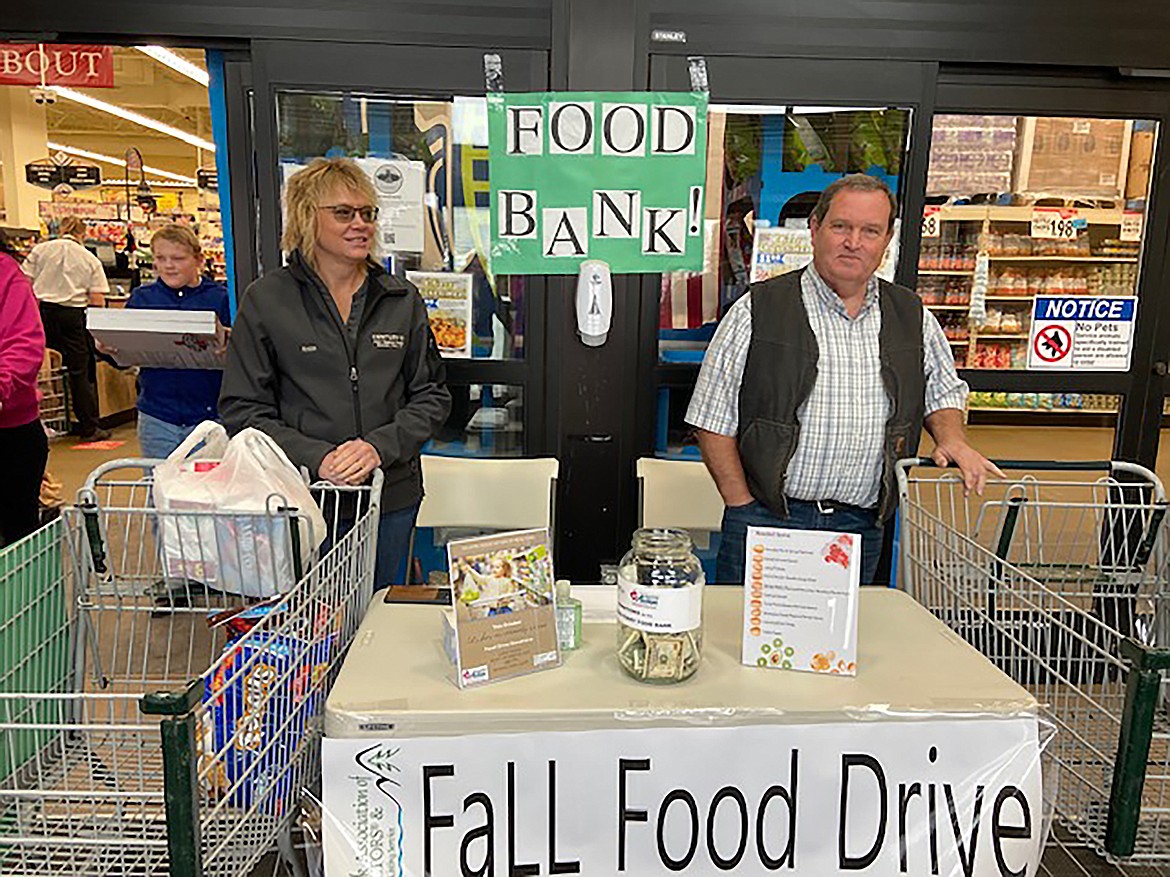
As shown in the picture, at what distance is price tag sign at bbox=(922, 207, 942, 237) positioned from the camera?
3.83 m

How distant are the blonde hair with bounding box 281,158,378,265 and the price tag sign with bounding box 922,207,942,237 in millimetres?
2278

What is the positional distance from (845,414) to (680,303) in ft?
4.20

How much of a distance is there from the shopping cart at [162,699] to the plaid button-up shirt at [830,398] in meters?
0.95

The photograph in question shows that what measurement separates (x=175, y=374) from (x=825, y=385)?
283cm

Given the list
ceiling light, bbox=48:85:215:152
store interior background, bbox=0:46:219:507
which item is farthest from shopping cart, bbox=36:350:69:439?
ceiling light, bbox=48:85:215:152

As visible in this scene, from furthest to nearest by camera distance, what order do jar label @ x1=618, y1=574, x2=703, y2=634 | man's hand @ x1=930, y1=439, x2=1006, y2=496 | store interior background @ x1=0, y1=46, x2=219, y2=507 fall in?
store interior background @ x1=0, y1=46, x2=219, y2=507
man's hand @ x1=930, y1=439, x2=1006, y2=496
jar label @ x1=618, y1=574, x2=703, y2=634

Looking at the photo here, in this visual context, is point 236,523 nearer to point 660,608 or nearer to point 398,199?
point 660,608

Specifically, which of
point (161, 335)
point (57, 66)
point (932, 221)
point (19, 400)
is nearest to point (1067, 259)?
point (932, 221)

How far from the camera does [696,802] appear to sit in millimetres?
1481

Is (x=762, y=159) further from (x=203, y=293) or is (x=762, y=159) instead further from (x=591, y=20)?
(x=203, y=293)

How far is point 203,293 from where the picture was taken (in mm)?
4285

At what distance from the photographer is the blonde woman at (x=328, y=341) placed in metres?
2.54

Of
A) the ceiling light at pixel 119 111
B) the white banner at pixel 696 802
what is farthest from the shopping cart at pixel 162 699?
the ceiling light at pixel 119 111

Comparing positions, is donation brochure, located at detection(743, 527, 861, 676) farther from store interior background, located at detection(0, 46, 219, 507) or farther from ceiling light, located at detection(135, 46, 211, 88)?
ceiling light, located at detection(135, 46, 211, 88)
